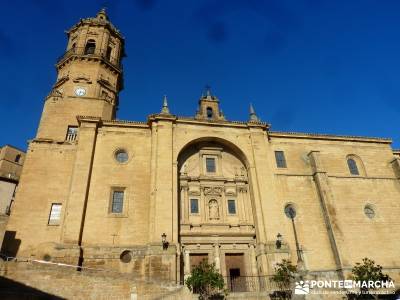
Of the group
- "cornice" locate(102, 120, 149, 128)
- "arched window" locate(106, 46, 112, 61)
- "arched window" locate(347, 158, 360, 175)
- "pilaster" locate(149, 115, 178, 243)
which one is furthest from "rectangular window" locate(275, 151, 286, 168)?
"arched window" locate(106, 46, 112, 61)

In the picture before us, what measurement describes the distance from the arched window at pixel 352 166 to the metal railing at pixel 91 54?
912 inches

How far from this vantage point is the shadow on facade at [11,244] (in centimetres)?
1745

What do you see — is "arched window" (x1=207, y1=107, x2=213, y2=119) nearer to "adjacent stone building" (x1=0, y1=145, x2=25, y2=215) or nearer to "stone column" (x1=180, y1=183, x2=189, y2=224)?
"stone column" (x1=180, y1=183, x2=189, y2=224)

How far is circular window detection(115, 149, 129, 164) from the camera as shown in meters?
21.5

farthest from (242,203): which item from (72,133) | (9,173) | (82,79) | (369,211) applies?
(9,173)

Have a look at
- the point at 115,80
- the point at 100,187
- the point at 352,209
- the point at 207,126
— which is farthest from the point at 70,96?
the point at 352,209

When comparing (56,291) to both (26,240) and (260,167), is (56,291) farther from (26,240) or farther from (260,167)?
(260,167)

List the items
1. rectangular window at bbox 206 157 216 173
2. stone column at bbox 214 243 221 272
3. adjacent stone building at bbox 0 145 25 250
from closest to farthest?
1. stone column at bbox 214 243 221 272
2. rectangular window at bbox 206 157 216 173
3. adjacent stone building at bbox 0 145 25 250

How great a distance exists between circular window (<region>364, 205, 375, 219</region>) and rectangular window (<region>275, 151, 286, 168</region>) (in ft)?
23.1

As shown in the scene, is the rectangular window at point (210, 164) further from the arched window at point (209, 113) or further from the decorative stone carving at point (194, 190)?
the arched window at point (209, 113)

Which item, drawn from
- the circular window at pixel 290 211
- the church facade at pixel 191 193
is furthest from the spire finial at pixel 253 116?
the circular window at pixel 290 211

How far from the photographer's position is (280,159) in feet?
80.3

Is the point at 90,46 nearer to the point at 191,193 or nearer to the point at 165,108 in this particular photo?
the point at 165,108


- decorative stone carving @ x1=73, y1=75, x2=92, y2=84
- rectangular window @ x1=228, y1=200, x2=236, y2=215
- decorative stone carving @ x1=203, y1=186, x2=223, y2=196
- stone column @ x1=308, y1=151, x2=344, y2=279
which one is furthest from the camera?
decorative stone carving @ x1=73, y1=75, x2=92, y2=84
